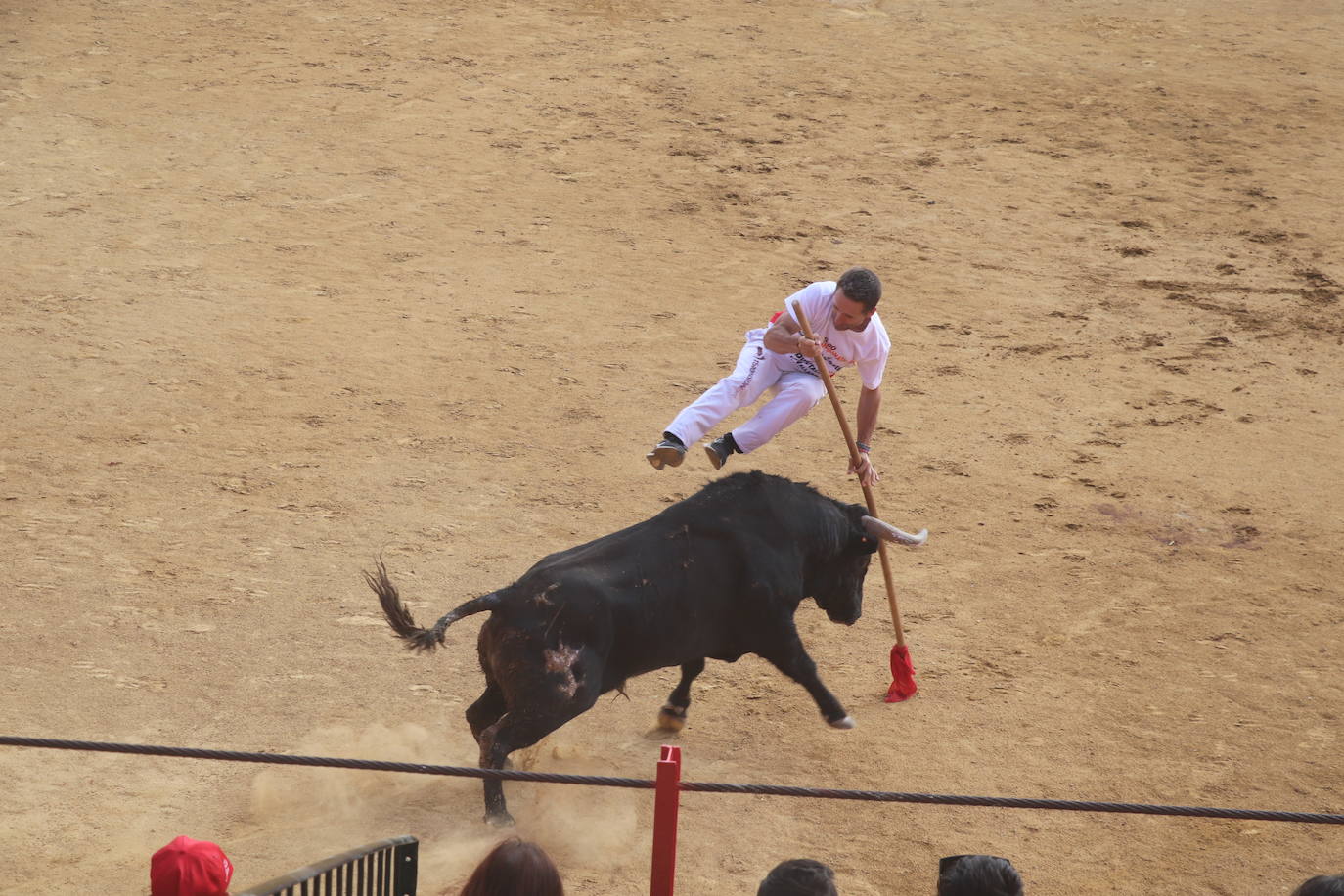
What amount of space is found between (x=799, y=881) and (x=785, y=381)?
4168 mm

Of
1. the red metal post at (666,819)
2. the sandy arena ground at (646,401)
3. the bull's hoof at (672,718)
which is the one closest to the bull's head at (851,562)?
the sandy arena ground at (646,401)

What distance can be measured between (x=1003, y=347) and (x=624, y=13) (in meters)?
8.07

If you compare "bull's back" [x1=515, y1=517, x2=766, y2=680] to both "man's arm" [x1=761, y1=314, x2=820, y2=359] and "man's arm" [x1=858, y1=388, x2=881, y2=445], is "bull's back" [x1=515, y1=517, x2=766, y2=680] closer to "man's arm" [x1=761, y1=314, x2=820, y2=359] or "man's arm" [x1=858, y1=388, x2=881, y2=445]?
"man's arm" [x1=761, y1=314, x2=820, y2=359]

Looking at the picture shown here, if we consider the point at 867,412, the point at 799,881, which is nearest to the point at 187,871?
the point at 799,881

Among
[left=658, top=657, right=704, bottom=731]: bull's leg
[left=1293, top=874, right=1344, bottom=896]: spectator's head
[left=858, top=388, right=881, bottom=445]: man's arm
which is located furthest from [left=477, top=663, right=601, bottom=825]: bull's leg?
[left=1293, top=874, right=1344, bottom=896]: spectator's head

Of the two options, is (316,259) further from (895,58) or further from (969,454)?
(895,58)

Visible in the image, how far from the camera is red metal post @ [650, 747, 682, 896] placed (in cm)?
355

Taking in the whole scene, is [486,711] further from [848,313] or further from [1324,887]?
[1324,887]

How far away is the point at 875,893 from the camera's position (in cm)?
513

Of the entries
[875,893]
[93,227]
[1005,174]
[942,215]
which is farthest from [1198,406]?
[93,227]

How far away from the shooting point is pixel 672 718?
6066 millimetres

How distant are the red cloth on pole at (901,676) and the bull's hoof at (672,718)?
40.6 inches

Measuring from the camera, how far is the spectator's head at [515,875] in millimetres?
2957

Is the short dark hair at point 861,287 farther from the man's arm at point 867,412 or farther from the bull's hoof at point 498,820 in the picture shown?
the bull's hoof at point 498,820
